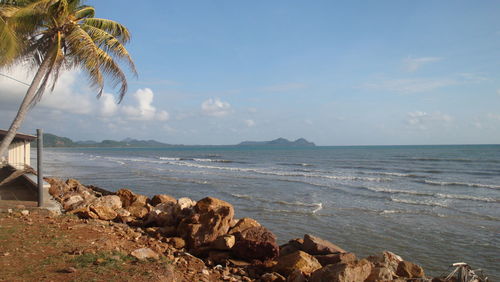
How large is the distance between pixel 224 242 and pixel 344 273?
271 centimetres

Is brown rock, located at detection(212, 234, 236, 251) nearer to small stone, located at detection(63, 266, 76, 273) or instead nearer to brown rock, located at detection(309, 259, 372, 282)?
brown rock, located at detection(309, 259, 372, 282)

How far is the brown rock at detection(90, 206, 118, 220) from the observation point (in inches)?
350

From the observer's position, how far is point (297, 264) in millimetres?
6160

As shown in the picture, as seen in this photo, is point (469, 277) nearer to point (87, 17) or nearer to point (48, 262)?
point (48, 262)

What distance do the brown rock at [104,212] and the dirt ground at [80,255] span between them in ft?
3.24

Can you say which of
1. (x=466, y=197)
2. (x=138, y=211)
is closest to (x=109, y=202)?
(x=138, y=211)

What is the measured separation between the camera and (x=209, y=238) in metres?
7.45

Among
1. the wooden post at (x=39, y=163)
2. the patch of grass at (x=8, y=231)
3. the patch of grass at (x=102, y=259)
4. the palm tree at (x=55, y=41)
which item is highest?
the palm tree at (x=55, y=41)

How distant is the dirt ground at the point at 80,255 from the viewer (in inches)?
181

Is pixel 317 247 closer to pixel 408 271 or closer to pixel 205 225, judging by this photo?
pixel 408 271

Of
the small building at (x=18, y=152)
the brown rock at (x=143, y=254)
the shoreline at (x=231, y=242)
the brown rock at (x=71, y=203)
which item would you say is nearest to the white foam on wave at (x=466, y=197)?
the shoreline at (x=231, y=242)

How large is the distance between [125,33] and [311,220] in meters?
8.28

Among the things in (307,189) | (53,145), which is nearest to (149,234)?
(307,189)

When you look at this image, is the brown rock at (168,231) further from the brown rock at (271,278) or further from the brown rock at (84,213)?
the brown rock at (271,278)
